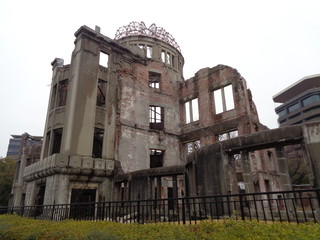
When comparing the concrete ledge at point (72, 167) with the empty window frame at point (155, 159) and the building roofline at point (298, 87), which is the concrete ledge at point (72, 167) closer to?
the empty window frame at point (155, 159)

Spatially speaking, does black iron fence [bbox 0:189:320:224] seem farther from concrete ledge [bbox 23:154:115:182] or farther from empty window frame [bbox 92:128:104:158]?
empty window frame [bbox 92:128:104:158]

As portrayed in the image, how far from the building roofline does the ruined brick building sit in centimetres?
4799

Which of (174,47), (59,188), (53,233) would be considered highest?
(174,47)

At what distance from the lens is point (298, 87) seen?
2359 inches

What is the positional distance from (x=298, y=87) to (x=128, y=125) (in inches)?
2236

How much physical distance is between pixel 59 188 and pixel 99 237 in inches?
423

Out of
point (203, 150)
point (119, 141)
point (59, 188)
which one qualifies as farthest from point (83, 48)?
Answer: point (203, 150)

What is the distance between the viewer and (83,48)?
18219 mm

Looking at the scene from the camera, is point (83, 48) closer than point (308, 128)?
No

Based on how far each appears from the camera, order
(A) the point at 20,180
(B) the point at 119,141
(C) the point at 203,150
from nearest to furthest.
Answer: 1. (C) the point at 203,150
2. (B) the point at 119,141
3. (A) the point at 20,180

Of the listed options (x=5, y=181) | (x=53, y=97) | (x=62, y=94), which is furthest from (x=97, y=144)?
(x=5, y=181)

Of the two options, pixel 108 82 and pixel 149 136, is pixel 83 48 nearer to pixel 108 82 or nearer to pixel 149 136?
pixel 108 82

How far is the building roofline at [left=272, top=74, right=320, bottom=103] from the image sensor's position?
56.8m

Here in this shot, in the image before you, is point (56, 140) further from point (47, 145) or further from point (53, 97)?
point (53, 97)
